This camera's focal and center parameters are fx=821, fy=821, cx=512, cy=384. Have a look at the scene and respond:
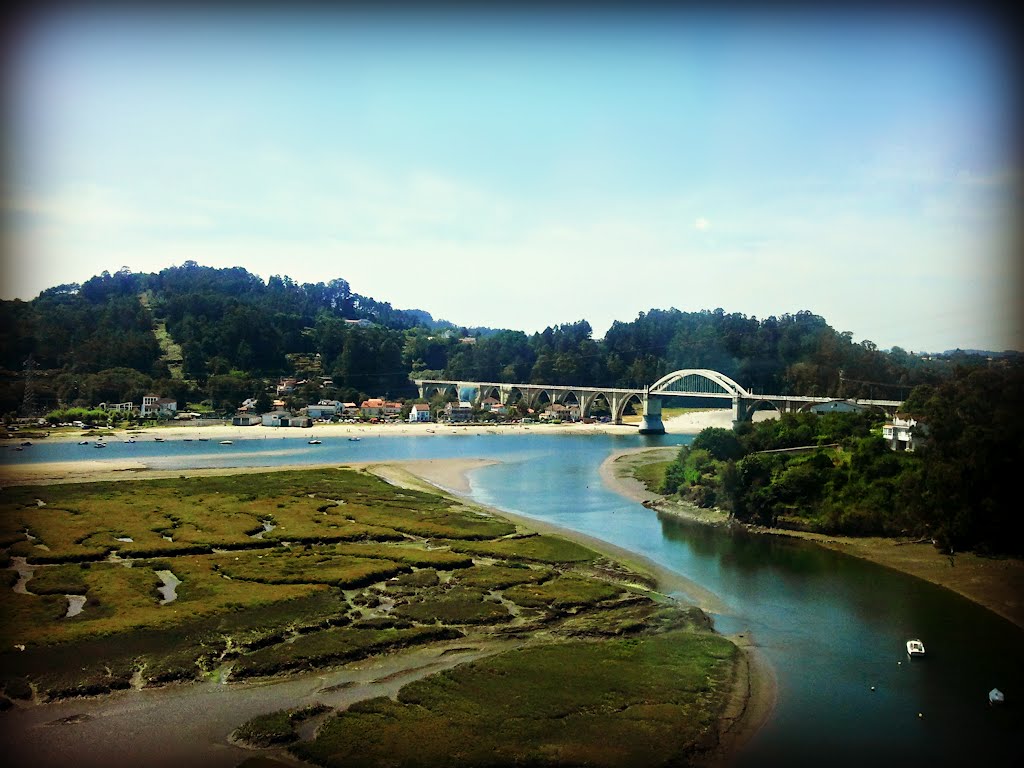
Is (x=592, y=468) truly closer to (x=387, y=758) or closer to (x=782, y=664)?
(x=782, y=664)

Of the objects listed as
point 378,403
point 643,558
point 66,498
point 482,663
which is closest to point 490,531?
point 643,558

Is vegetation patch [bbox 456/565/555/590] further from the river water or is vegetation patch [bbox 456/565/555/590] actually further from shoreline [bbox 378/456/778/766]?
the river water

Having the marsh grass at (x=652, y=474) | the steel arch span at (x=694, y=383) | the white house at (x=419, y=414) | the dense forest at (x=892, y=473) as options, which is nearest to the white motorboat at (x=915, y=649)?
the dense forest at (x=892, y=473)

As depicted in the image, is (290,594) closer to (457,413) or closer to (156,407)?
(156,407)

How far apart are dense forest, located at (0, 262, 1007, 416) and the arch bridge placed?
2.52 m

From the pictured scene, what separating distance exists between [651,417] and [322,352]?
123ft

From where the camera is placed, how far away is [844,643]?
1579 cm

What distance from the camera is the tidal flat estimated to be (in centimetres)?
1138

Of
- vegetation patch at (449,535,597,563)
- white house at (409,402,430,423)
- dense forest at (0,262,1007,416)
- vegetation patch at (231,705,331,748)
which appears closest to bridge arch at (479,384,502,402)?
dense forest at (0,262,1007,416)

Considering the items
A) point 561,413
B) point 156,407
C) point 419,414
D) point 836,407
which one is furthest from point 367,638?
point 561,413

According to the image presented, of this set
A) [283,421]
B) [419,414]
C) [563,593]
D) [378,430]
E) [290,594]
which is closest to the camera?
[290,594]

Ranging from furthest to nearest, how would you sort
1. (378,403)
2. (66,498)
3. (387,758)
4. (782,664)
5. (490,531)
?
(378,403) < (66,498) < (490,531) < (782,664) < (387,758)

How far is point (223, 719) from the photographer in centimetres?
1191

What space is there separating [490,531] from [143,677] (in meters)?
13.1
